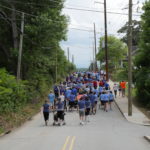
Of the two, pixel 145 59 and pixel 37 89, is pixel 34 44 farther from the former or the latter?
pixel 145 59

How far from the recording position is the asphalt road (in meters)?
11.9

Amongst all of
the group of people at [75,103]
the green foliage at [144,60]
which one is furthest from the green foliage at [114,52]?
the green foliage at [144,60]

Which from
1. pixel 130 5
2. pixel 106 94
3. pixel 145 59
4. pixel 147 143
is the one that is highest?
pixel 130 5

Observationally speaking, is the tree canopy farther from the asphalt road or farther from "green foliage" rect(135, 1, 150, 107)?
the asphalt road

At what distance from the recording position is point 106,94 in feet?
76.9

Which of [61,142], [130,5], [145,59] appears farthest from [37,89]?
[61,142]

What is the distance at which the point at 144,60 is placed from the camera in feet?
85.9

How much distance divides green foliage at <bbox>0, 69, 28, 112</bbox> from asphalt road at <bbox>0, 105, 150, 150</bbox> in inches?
65.9

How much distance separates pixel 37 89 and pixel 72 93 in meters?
7.19

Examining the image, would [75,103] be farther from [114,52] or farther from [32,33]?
[114,52]

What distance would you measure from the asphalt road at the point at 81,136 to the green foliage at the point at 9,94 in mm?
1675

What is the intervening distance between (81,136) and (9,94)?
810cm

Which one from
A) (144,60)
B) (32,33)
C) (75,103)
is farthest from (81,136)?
(32,33)

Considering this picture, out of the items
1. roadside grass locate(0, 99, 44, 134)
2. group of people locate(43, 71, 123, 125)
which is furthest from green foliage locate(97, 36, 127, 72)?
roadside grass locate(0, 99, 44, 134)
